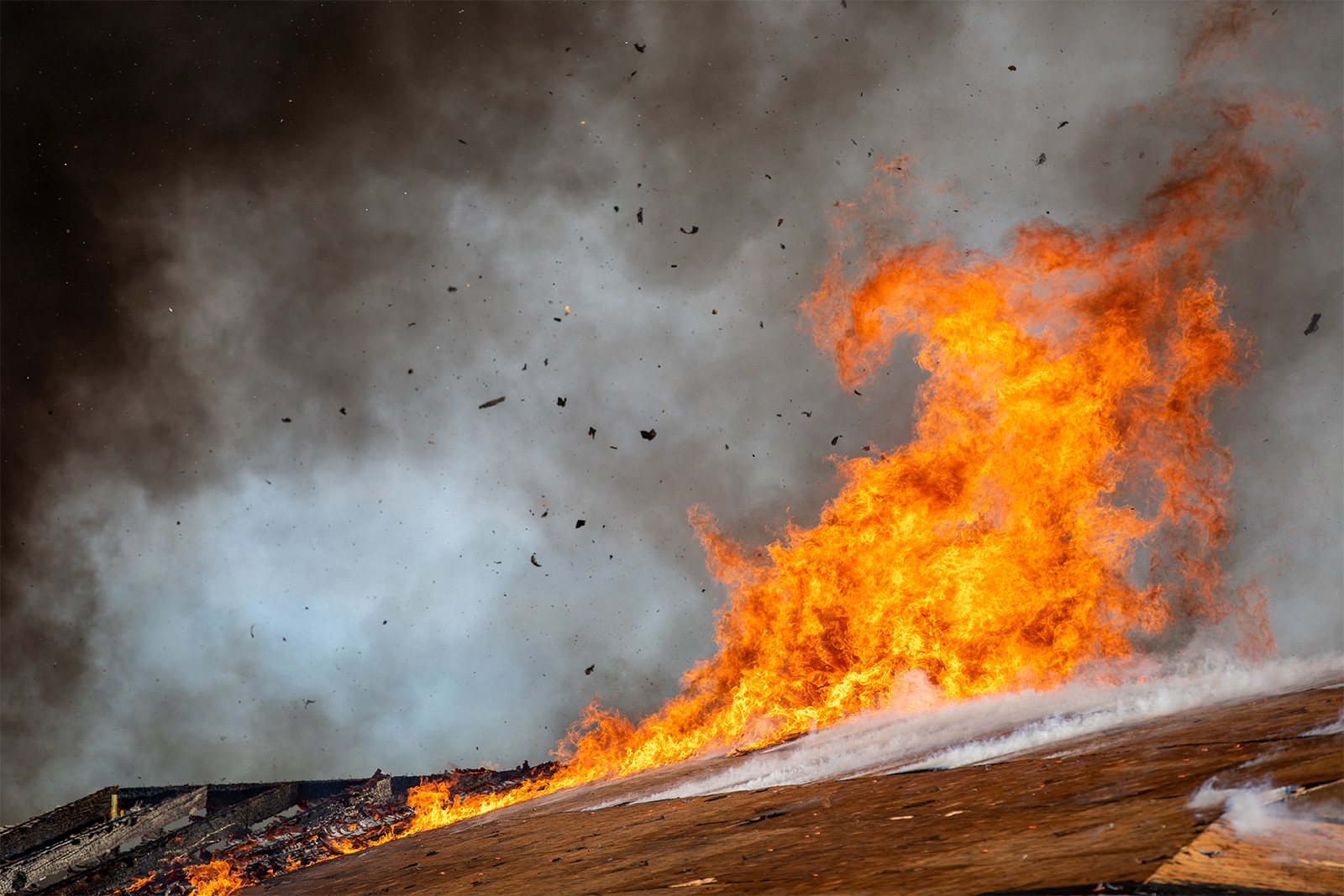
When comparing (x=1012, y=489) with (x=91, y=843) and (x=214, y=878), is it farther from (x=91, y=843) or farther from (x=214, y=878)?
(x=91, y=843)

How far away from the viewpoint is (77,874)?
24.0 feet

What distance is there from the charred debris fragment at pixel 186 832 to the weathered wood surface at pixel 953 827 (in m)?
3.32

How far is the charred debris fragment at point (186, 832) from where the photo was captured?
24.0 feet

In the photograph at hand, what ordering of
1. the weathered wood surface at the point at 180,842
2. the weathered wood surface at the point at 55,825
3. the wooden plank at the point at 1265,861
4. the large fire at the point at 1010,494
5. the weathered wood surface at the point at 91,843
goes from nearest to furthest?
1. the wooden plank at the point at 1265,861
2. the weathered wood surface at the point at 91,843
3. the weathered wood surface at the point at 180,842
4. the weathered wood surface at the point at 55,825
5. the large fire at the point at 1010,494

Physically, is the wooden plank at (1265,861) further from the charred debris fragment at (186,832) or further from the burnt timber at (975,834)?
the charred debris fragment at (186,832)

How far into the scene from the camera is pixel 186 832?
827 cm

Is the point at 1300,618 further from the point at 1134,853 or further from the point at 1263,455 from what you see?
the point at 1134,853

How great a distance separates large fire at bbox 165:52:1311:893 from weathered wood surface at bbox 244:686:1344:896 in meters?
4.96

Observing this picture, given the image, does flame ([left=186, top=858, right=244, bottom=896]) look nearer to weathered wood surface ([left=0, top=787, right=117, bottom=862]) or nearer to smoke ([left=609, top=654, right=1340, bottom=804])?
weathered wood surface ([left=0, top=787, right=117, bottom=862])

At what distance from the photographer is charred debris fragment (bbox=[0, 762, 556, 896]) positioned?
7.33 meters

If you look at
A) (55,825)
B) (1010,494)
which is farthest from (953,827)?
(55,825)

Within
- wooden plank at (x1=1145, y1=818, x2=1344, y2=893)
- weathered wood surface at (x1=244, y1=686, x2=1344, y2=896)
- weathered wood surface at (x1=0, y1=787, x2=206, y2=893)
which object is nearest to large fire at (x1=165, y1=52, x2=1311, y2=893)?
weathered wood surface at (x1=0, y1=787, x2=206, y2=893)

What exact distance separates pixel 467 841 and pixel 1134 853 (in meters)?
5.80

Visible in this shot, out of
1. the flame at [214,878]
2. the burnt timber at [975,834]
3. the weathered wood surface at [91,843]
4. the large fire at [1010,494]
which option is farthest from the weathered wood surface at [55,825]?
the large fire at [1010,494]
